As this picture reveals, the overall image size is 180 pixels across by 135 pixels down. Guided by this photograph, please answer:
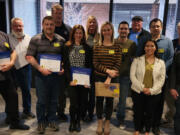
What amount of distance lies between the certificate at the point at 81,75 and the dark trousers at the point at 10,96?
910mm

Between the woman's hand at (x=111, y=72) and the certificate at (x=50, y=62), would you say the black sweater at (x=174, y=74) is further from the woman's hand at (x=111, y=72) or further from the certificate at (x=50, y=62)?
the certificate at (x=50, y=62)

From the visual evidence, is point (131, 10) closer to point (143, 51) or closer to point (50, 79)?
point (143, 51)

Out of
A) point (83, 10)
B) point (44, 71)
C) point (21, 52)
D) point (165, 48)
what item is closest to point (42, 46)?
point (44, 71)

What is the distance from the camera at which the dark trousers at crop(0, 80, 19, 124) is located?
2271 mm

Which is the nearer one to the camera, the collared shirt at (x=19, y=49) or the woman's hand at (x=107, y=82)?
the woman's hand at (x=107, y=82)

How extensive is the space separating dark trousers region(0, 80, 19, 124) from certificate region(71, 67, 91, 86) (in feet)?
2.99

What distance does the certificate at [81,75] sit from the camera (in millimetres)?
2182

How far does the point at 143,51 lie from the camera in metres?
2.30

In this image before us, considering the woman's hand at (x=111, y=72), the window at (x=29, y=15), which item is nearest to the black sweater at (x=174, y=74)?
the woman's hand at (x=111, y=72)

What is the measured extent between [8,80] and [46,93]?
0.57 meters

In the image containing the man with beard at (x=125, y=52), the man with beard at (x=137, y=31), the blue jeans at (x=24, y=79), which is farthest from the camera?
the blue jeans at (x=24, y=79)

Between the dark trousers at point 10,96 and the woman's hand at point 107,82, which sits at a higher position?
the woman's hand at point 107,82

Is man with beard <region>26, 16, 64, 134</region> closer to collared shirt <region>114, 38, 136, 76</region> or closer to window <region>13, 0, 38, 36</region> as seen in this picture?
collared shirt <region>114, 38, 136, 76</region>

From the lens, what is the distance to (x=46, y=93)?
2.27 metres
